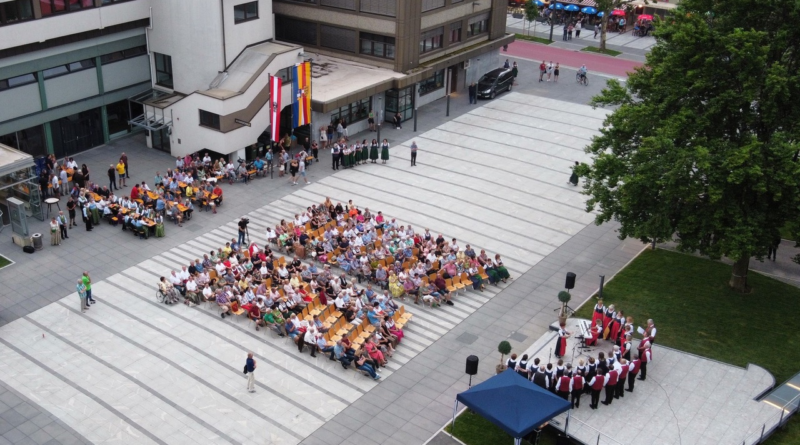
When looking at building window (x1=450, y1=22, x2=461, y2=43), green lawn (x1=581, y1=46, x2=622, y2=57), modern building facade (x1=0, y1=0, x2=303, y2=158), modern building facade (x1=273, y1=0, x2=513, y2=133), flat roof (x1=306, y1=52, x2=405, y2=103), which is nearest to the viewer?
modern building facade (x1=0, y1=0, x2=303, y2=158)

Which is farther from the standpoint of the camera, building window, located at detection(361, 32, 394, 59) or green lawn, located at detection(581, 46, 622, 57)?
green lawn, located at detection(581, 46, 622, 57)

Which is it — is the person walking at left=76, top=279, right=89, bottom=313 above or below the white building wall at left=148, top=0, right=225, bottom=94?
below

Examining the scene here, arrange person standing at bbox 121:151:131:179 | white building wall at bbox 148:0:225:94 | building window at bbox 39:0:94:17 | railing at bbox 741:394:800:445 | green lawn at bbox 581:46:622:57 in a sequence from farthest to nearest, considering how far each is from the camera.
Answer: green lawn at bbox 581:46:622:57 → white building wall at bbox 148:0:225:94 → person standing at bbox 121:151:131:179 → building window at bbox 39:0:94:17 → railing at bbox 741:394:800:445

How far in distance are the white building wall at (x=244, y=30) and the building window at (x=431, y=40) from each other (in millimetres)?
10751

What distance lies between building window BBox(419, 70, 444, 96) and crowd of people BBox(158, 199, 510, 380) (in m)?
19.5

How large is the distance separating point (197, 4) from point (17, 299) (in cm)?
1960

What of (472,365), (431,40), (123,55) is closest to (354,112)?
(431,40)

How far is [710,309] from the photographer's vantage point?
111ft

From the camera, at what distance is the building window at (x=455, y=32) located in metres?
57.3

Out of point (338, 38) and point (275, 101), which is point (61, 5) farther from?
point (338, 38)

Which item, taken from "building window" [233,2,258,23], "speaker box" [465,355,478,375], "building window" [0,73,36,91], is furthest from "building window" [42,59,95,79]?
"speaker box" [465,355,478,375]

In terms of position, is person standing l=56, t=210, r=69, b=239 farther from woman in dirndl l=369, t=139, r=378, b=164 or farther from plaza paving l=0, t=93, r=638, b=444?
woman in dirndl l=369, t=139, r=378, b=164

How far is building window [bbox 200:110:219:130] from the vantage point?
4456 centimetres

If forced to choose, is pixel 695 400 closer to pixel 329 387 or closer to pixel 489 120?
pixel 329 387
